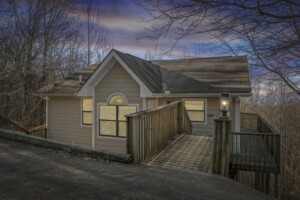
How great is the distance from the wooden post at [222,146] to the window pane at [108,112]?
573 centimetres

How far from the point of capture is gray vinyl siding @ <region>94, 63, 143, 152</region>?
10.3m

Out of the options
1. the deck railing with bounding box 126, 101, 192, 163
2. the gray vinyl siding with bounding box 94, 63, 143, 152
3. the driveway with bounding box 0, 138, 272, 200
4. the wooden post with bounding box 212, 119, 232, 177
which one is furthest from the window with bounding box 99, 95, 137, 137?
the wooden post with bounding box 212, 119, 232, 177

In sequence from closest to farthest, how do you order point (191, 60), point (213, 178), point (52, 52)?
point (213, 178) < point (191, 60) < point (52, 52)

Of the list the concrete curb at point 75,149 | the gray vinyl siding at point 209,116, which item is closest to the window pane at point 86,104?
the concrete curb at point 75,149

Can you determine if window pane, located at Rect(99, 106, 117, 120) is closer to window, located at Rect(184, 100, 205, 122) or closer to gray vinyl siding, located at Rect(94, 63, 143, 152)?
gray vinyl siding, located at Rect(94, 63, 143, 152)

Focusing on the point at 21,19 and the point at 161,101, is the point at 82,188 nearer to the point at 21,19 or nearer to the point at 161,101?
the point at 161,101

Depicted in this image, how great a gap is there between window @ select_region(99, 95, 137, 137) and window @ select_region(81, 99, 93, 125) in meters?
1.52

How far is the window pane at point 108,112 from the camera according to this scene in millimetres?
10805

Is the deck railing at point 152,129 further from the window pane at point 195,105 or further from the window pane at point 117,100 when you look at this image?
the window pane at point 117,100

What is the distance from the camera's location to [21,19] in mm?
15234

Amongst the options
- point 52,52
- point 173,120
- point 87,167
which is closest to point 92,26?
point 52,52

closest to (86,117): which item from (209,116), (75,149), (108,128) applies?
(108,128)

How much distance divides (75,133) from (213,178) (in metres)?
9.10

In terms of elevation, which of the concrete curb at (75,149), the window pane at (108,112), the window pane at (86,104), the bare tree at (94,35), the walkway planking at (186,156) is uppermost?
the bare tree at (94,35)
